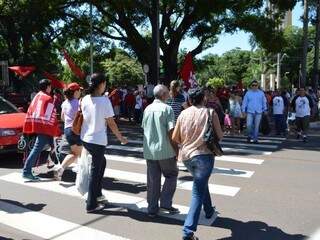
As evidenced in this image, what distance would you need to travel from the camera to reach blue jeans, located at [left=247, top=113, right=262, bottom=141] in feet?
45.5

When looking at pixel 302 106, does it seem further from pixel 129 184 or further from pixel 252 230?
pixel 252 230

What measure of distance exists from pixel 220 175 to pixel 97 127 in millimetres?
3429

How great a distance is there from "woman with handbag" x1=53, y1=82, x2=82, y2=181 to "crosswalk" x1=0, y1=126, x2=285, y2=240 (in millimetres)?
311

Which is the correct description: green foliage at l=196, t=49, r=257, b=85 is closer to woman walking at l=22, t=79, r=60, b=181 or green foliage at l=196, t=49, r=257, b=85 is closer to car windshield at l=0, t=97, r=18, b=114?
car windshield at l=0, t=97, r=18, b=114

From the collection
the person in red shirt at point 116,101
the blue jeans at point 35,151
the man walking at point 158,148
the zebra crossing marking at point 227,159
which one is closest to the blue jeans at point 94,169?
the man walking at point 158,148

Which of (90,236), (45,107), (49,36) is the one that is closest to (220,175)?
(45,107)

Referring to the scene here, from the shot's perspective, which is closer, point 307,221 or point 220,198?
point 307,221

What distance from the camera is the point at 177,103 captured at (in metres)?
8.77

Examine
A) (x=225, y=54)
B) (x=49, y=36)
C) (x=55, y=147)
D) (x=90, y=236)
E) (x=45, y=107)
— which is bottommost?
(x=90, y=236)

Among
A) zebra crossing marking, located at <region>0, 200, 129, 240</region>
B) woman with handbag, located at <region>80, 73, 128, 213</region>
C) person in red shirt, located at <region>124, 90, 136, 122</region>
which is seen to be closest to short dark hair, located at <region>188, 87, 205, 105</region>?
woman with handbag, located at <region>80, 73, 128, 213</region>

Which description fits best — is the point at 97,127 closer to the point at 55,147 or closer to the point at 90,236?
the point at 90,236

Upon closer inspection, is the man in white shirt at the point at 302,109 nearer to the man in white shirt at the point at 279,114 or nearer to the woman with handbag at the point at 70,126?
the man in white shirt at the point at 279,114

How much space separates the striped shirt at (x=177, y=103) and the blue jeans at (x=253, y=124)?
18.1ft

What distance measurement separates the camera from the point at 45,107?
28.4 feet
